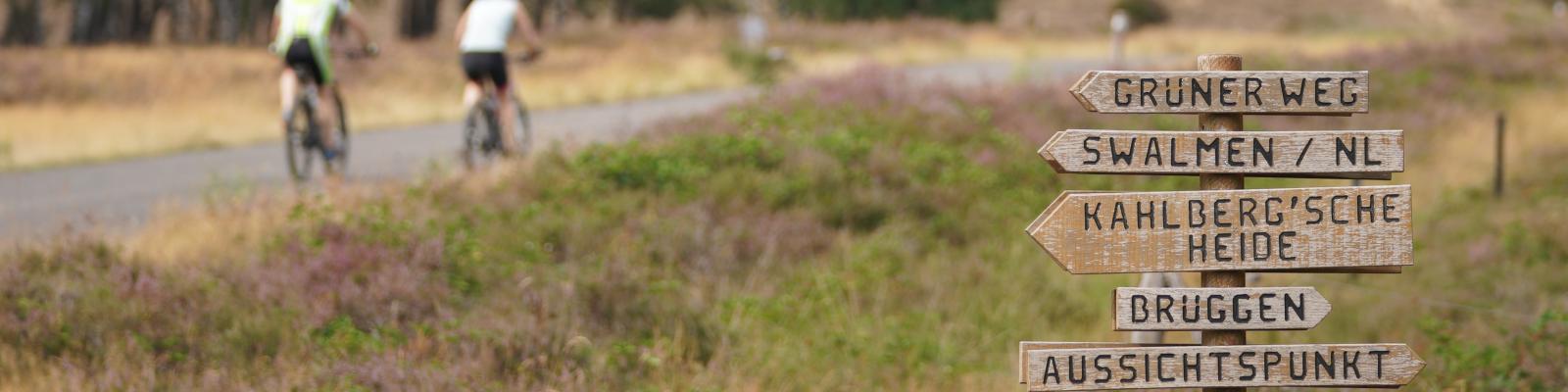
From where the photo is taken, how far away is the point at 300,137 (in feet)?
35.7

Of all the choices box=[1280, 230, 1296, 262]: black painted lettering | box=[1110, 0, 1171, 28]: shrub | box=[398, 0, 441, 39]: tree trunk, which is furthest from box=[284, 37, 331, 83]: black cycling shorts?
box=[1110, 0, 1171, 28]: shrub

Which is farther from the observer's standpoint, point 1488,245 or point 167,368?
point 1488,245

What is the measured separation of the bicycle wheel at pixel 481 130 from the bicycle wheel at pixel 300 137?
1.02 m

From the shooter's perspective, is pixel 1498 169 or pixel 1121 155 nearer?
pixel 1121 155

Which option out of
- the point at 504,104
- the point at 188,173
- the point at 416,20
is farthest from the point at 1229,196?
the point at 416,20

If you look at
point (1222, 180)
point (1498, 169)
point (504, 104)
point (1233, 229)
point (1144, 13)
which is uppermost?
point (1222, 180)

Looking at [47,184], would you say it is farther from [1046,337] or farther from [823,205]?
[1046,337]

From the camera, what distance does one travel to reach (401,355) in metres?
5.45

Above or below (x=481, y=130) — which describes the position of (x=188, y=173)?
below

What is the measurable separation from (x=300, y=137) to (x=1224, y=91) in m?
8.13

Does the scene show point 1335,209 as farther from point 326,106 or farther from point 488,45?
point 326,106

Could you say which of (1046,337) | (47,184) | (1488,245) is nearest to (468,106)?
(47,184)

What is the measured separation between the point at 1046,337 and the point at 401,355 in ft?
10.7

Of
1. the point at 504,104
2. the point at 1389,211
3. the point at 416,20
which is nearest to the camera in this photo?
the point at 1389,211
